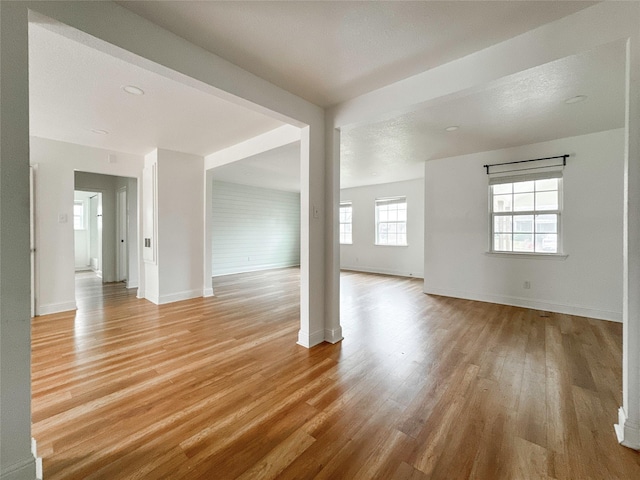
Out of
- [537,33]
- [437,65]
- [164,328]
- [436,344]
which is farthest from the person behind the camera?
[164,328]

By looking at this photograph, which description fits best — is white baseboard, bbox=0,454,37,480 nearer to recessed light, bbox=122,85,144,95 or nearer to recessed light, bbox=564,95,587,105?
recessed light, bbox=122,85,144,95

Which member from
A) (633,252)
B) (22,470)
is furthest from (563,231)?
(22,470)

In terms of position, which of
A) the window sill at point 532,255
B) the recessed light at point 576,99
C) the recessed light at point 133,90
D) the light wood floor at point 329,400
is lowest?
the light wood floor at point 329,400

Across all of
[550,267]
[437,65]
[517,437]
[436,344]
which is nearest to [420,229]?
[550,267]

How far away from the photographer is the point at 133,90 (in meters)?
2.48

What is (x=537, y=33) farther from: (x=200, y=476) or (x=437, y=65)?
(x=200, y=476)

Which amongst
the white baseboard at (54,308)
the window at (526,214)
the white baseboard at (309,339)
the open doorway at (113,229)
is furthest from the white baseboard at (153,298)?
the window at (526,214)

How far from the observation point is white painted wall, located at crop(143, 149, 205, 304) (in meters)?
4.44

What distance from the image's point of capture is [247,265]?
8078mm

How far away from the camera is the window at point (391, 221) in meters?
7.35

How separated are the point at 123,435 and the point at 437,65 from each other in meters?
3.33

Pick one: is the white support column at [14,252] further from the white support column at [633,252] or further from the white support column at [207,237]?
the white support column at [207,237]

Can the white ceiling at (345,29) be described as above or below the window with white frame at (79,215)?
above

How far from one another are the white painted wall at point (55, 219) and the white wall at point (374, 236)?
6277mm
